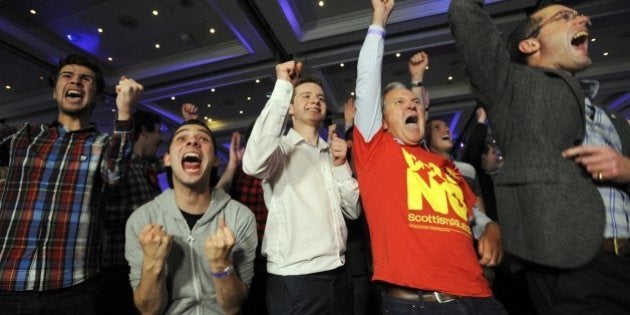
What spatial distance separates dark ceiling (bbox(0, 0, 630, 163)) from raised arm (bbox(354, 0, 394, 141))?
4.71m

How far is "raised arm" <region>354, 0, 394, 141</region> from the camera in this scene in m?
1.56

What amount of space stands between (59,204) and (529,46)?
229 cm

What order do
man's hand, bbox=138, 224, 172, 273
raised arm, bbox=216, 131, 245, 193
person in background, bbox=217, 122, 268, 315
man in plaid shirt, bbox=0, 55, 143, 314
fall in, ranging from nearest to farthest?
man's hand, bbox=138, 224, 172, 273 → man in plaid shirt, bbox=0, 55, 143, 314 → person in background, bbox=217, 122, 268, 315 → raised arm, bbox=216, 131, 245, 193

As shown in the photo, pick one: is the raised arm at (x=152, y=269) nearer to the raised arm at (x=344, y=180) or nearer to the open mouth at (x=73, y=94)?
the raised arm at (x=344, y=180)

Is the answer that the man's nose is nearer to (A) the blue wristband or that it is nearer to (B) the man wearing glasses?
(A) the blue wristband

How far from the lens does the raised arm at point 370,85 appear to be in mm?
1562

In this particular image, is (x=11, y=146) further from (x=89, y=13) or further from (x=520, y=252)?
(x=89, y=13)

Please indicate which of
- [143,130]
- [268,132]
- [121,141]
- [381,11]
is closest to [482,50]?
[381,11]

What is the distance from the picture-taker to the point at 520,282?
9.84 feet

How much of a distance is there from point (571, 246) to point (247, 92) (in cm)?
860

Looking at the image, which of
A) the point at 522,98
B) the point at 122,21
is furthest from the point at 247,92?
the point at 522,98

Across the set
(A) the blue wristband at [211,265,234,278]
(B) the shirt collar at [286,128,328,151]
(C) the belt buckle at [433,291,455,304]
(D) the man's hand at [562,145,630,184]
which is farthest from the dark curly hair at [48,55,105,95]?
(D) the man's hand at [562,145,630,184]

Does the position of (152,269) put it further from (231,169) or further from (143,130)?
(143,130)

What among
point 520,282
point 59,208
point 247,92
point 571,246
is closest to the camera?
point 571,246
